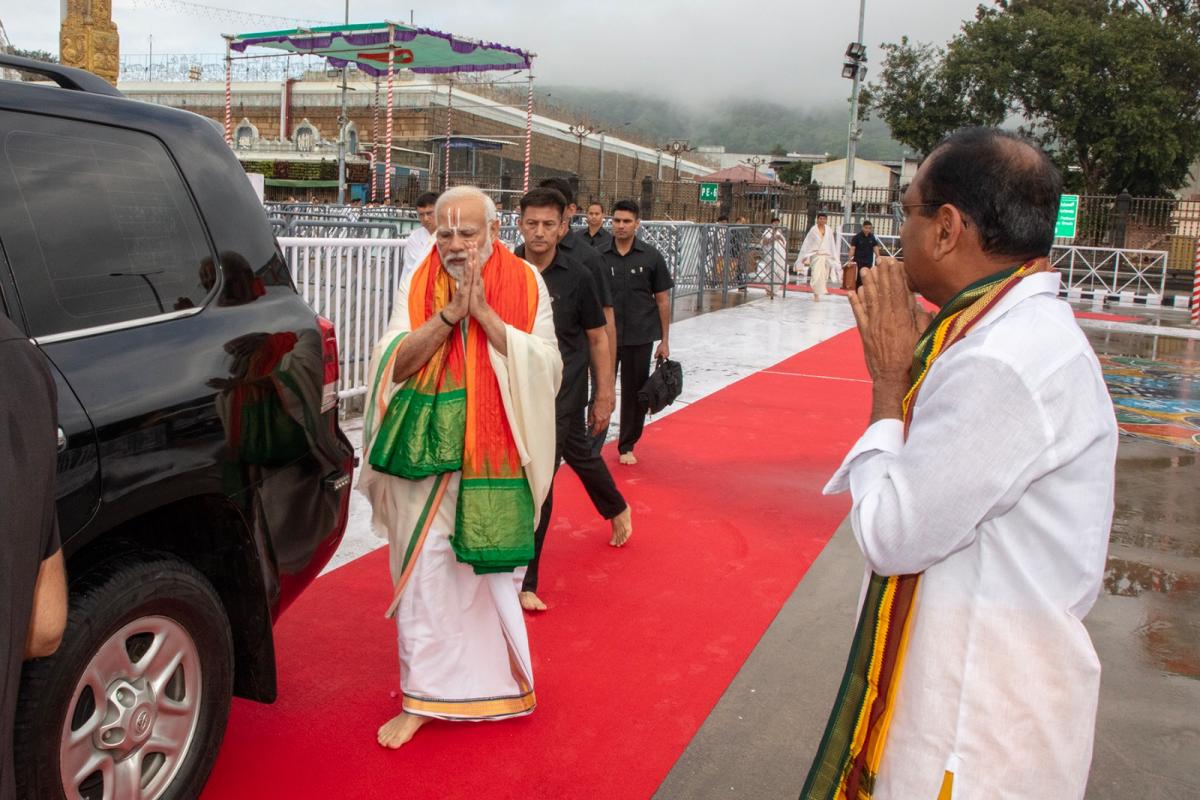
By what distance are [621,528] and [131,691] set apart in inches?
128

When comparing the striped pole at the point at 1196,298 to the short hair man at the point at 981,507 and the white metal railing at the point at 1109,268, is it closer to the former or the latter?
the white metal railing at the point at 1109,268

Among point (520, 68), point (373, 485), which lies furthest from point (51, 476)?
point (520, 68)

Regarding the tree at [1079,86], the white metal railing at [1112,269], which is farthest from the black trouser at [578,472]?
the tree at [1079,86]

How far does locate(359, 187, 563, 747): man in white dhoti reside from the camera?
11.4 feet

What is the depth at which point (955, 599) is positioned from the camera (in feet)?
5.85

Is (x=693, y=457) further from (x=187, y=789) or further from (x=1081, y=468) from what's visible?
(x=1081, y=468)

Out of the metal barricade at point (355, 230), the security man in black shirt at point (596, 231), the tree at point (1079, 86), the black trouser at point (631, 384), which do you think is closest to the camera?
the black trouser at point (631, 384)

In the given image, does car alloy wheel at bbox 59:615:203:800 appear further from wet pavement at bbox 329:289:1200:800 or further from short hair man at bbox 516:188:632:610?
short hair man at bbox 516:188:632:610

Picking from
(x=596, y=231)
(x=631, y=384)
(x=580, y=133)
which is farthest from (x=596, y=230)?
(x=580, y=133)

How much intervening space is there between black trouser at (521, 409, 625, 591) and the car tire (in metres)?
1.87

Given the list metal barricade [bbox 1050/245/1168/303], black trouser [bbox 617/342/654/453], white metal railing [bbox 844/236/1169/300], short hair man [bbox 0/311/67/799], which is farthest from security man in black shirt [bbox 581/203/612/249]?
metal barricade [bbox 1050/245/1168/303]

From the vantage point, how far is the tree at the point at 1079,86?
105ft

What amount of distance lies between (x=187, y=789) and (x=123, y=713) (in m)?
0.38

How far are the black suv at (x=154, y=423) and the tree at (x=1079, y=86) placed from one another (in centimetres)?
3254
